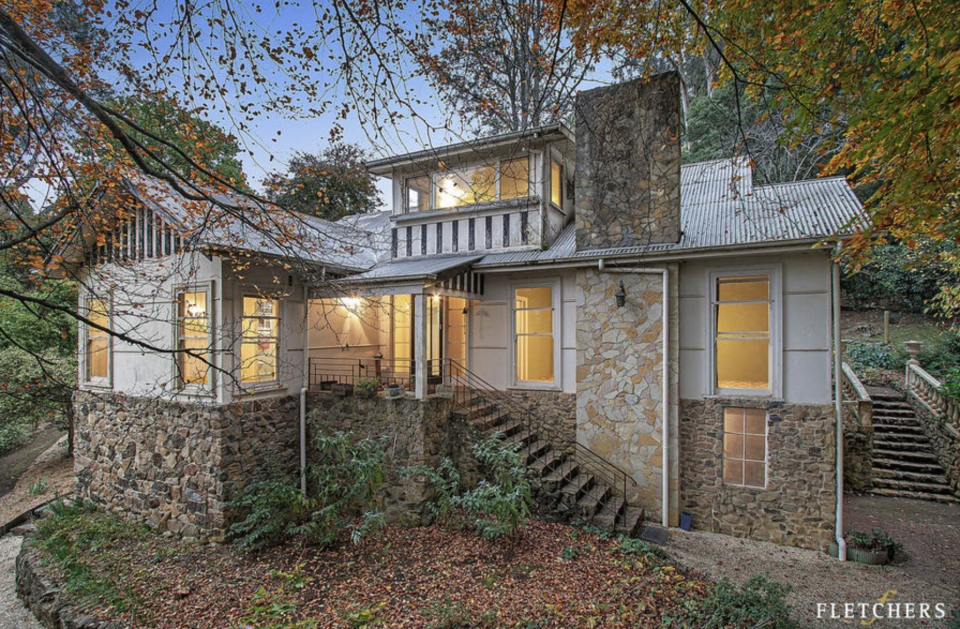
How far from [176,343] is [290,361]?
74.2 inches

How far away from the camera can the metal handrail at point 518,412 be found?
7.21m

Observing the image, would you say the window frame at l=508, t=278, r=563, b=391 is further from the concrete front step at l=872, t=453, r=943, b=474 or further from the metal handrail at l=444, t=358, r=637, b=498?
the concrete front step at l=872, t=453, r=943, b=474

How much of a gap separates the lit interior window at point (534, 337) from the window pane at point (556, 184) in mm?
1888

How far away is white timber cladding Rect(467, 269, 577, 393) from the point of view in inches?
307

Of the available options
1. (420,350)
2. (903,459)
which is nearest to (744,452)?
(903,459)

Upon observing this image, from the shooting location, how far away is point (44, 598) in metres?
5.99

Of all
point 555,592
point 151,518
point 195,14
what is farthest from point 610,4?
point 151,518

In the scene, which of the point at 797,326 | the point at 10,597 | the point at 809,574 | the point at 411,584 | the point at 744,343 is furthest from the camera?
the point at 744,343

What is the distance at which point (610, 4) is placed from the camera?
4344mm

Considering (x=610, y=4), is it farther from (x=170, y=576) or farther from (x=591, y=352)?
(x=170, y=576)

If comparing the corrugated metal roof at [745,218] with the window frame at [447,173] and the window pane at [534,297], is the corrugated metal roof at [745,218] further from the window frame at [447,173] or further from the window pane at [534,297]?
the window frame at [447,173]

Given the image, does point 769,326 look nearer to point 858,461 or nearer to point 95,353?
point 858,461

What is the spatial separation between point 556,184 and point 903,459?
360 inches

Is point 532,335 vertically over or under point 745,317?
under
